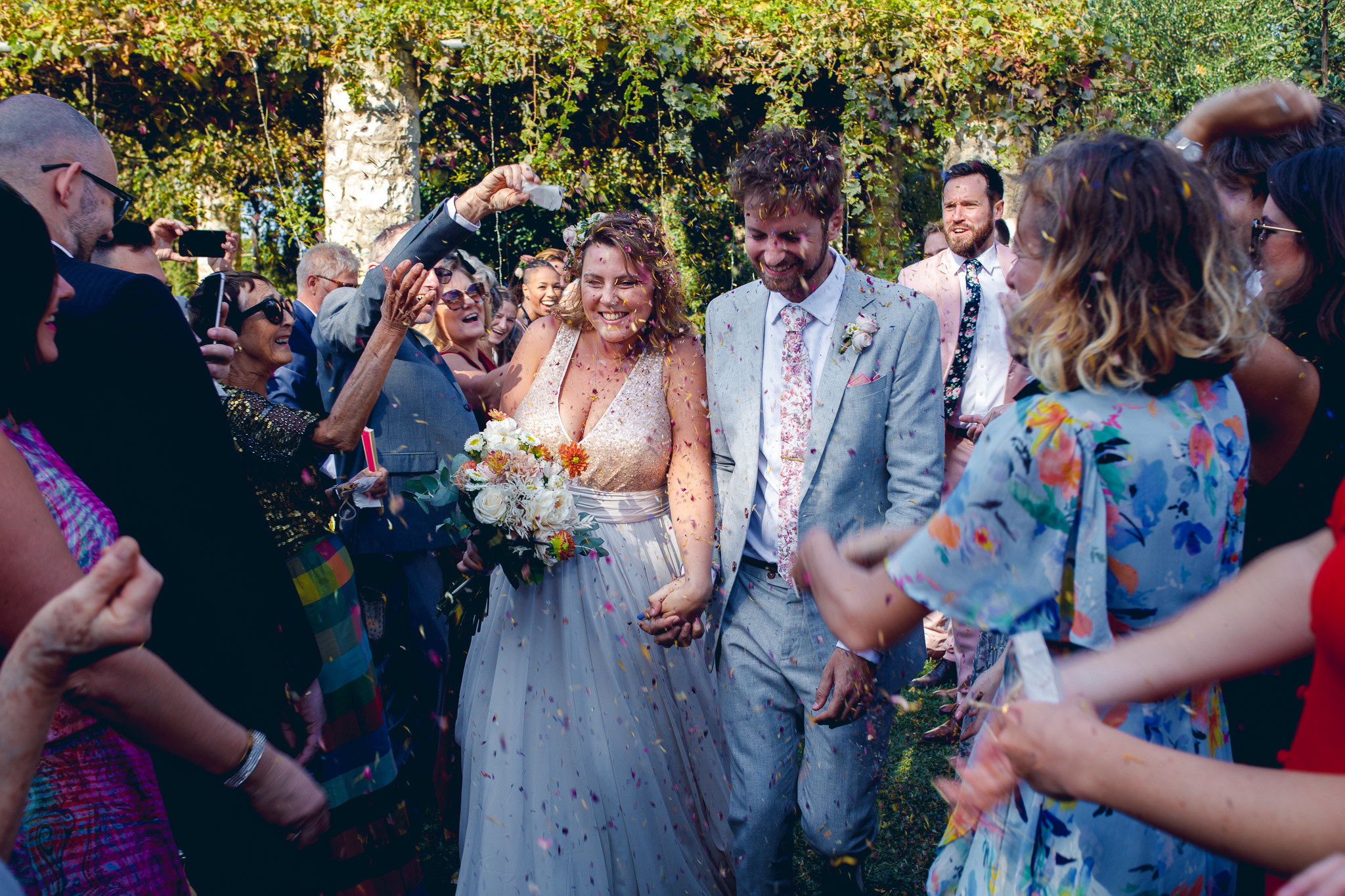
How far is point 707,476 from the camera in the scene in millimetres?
2910

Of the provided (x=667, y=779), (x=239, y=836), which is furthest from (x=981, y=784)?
(x=667, y=779)

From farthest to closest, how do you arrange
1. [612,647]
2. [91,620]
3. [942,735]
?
[942,735]
[612,647]
[91,620]

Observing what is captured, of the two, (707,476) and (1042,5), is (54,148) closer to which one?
(707,476)

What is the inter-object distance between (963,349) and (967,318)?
0.18m

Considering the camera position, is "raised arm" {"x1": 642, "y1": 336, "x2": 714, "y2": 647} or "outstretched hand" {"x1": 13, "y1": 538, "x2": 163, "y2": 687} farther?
"raised arm" {"x1": 642, "y1": 336, "x2": 714, "y2": 647}

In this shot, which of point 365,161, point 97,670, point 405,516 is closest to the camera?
point 97,670

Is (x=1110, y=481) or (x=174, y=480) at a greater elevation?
(x=1110, y=481)

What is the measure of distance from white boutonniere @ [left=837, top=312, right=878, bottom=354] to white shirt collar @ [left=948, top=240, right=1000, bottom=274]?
7.47ft

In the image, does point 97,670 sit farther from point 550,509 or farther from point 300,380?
point 300,380

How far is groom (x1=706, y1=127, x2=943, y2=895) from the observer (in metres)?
2.45

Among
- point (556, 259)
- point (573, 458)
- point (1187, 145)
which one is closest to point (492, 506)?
point (573, 458)

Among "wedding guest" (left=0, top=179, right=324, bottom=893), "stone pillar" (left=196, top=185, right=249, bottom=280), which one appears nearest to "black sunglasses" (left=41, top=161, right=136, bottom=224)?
"wedding guest" (left=0, top=179, right=324, bottom=893)

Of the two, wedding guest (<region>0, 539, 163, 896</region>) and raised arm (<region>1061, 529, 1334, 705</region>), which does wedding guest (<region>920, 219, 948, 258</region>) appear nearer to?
raised arm (<region>1061, 529, 1334, 705</region>)

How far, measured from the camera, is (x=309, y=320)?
182 inches
